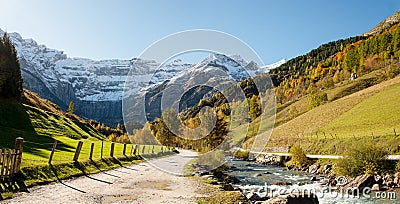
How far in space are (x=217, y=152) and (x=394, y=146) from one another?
67.5 ft

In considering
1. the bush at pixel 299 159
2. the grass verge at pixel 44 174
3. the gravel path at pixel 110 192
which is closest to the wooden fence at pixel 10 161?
the grass verge at pixel 44 174

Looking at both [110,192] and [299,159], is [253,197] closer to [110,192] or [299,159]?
[110,192]

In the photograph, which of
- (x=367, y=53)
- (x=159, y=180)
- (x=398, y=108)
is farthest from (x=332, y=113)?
(x=367, y=53)

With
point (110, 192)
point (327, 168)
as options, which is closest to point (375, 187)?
point (327, 168)

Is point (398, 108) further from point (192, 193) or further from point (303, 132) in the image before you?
point (192, 193)

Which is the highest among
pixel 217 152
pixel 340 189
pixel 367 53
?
pixel 367 53

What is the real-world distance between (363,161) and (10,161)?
1182 inches

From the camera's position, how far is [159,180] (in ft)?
71.8

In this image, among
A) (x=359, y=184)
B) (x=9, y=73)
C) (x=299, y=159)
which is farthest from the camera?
(x=9, y=73)

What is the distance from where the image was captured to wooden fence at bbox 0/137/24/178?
15.4 metres

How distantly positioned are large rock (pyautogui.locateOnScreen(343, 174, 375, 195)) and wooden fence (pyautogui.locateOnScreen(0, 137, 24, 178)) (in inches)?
942

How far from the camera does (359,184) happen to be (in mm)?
26500

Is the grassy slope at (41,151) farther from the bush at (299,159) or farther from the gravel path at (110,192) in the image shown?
the bush at (299,159)

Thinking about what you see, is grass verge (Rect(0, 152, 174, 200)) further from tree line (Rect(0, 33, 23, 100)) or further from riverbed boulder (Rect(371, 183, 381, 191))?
tree line (Rect(0, 33, 23, 100))
